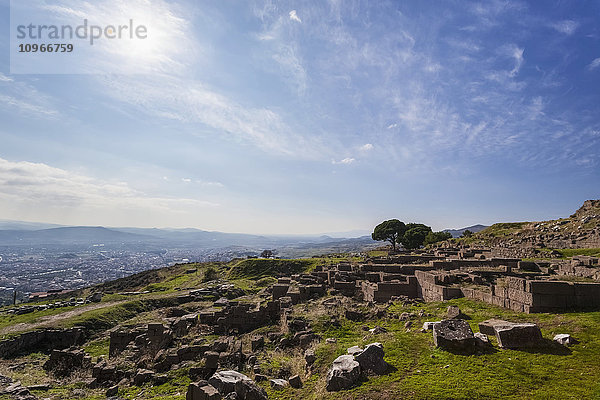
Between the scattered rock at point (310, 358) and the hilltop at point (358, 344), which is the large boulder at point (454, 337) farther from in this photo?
the scattered rock at point (310, 358)

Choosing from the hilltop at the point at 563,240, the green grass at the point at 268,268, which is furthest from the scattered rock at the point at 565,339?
the green grass at the point at 268,268

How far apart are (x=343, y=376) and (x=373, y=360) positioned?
4.16ft

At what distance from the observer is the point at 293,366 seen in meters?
12.6

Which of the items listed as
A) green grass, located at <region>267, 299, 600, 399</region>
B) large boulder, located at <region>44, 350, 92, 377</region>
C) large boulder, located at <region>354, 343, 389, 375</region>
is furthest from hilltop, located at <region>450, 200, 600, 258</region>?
large boulder, located at <region>44, 350, 92, 377</region>

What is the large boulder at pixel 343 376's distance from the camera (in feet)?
30.0

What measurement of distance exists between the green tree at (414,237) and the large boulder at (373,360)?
69.6 m

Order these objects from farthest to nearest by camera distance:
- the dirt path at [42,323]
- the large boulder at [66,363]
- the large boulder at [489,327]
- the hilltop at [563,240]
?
the hilltop at [563,240] → the dirt path at [42,323] → the large boulder at [66,363] → the large boulder at [489,327]

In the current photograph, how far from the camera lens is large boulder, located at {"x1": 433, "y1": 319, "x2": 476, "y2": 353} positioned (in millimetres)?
10086

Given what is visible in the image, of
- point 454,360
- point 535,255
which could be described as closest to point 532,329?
point 454,360

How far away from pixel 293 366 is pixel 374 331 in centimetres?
428

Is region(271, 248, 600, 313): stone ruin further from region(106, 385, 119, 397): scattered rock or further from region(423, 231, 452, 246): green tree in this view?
region(423, 231, 452, 246): green tree

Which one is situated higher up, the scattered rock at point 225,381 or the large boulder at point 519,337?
the large boulder at point 519,337

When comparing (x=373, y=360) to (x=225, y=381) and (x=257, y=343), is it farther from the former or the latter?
(x=257, y=343)

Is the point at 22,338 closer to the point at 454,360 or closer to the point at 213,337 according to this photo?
the point at 213,337
